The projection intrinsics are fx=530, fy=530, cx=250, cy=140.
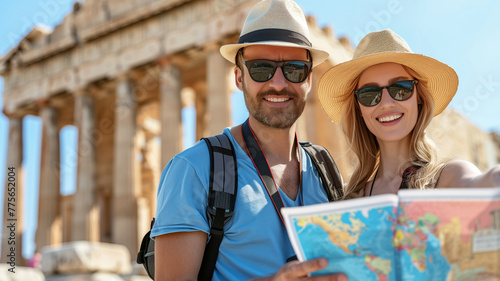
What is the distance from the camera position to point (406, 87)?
338 centimetres

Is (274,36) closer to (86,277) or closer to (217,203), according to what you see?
(217,203)

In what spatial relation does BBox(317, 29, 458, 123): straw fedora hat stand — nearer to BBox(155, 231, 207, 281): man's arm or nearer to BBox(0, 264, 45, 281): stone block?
BBox(155, 231, 207, 281): man's arm

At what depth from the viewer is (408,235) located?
2041 mm

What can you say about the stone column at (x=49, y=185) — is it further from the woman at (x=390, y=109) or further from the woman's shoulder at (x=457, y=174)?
the woman's shoulder at (x=457, y=174)

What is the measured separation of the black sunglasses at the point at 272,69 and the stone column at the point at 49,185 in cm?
2636

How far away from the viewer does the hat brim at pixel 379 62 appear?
345 cm

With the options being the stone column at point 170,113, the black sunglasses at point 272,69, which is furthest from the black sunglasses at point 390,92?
the stone column at point 170,113

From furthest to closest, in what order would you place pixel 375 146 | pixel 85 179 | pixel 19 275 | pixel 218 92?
pixel 85 179
pixel 218 92
pixel 19 275
pixel 375 146

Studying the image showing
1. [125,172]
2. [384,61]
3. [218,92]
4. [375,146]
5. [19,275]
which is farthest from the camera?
[125,172]

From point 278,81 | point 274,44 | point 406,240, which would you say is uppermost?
point 274,44

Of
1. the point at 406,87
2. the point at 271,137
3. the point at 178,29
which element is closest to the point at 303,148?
the point at 271,137

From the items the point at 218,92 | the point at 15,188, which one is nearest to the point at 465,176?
the point at 218,92

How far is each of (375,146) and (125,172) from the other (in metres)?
21.6

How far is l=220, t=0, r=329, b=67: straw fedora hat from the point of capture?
3.60m
